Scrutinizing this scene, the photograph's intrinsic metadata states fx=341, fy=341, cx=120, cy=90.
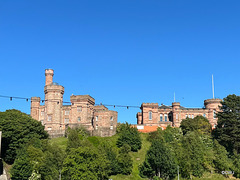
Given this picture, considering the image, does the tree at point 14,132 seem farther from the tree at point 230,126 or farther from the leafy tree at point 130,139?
the tree at point 230,126

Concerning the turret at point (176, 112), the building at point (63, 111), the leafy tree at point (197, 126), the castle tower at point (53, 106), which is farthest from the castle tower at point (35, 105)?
the leafy tree at point (197, 126)

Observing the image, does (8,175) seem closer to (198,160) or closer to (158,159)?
(158,159)

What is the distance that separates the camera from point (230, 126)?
234ft

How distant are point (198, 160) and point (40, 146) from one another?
94.4ft

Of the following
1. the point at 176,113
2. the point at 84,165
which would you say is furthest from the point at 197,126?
the point at 84,165

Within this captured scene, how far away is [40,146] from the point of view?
6047 cm

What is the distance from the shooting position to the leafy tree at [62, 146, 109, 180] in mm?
49938

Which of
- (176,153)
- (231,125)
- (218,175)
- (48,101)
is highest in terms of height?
(48,101)

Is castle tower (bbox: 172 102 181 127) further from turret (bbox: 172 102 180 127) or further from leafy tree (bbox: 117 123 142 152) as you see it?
leafy tree (bbox: 117 123 142 152)

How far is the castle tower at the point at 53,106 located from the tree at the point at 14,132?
20.4 m

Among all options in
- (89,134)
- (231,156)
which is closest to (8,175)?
(89,134)

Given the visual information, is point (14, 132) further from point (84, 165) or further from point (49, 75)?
point (49, 75)

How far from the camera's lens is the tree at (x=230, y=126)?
6975 centimetres

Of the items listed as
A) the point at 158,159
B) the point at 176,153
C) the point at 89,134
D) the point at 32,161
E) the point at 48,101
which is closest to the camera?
the point at 32,161
